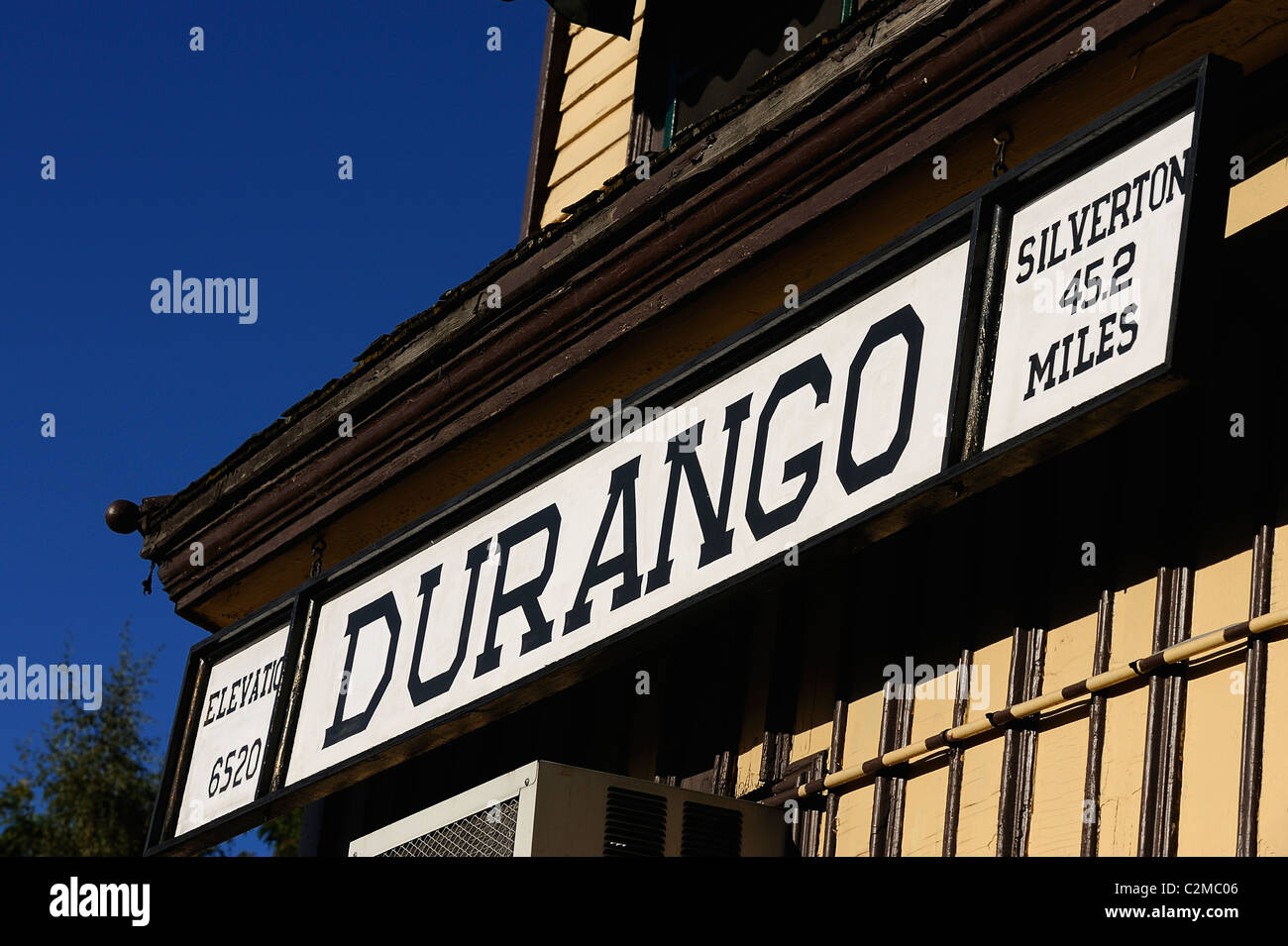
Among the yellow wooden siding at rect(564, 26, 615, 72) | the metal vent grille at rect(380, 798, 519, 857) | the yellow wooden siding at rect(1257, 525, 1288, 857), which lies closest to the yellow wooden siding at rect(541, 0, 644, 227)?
the yellow wooden siding at rect(564, 26, 615, 72)

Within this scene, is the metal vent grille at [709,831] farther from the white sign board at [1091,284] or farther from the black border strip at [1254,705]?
the black border strip at [1254,705]

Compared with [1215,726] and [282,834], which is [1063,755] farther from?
[282,834]

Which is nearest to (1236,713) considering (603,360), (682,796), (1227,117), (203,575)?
(1227,117)

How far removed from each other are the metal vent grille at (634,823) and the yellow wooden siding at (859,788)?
19.7 inches

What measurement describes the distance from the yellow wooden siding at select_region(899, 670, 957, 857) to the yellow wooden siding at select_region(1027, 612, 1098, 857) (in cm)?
32

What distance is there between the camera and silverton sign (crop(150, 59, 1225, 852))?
4301 mm

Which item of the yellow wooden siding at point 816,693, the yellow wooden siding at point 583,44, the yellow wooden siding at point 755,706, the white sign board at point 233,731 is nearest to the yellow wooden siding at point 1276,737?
the yellow wooden siding at point 816,693

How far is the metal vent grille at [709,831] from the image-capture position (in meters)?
5.21

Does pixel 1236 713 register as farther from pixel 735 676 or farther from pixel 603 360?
pixel 603 360

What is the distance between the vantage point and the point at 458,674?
5.84 meters
